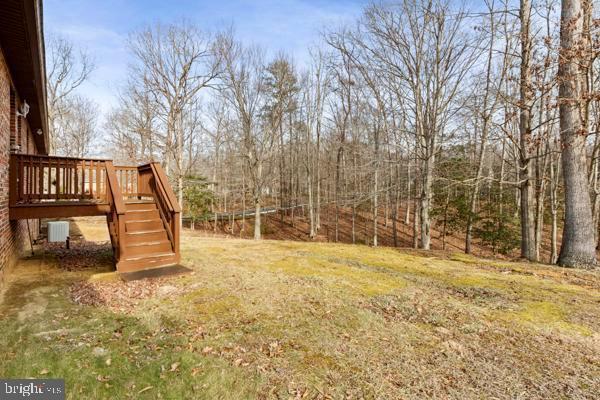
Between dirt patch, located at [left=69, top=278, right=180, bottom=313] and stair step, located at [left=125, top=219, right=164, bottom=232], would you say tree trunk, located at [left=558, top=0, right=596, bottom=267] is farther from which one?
stair step, located at [left=125, top=219, right=164, bottom=232]

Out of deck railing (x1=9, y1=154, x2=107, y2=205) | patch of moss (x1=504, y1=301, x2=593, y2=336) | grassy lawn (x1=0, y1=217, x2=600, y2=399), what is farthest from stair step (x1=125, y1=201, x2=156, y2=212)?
patch of moss (x1=504, y1=301, x2=593, y2=336)

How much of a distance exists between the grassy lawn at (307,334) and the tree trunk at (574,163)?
826 millimetres

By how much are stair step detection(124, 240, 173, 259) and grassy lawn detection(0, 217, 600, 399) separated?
700 mm

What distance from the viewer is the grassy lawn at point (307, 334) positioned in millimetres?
2367

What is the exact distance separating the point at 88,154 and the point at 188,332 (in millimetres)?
32469

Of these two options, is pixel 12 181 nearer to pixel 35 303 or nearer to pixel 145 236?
pixel 145 236

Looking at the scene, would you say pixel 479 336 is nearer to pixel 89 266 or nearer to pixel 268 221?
pixel 89 266

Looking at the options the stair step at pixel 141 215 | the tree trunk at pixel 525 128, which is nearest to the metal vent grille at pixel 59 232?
the stair step at pixel 141 215

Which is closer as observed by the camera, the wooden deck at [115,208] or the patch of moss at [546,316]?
the patch of moss at [546,316]

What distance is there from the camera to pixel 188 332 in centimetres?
322

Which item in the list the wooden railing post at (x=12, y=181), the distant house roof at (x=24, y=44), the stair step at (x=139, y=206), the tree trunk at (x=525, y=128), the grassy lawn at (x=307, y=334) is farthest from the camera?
the tree trunk at (x=525, y=128)

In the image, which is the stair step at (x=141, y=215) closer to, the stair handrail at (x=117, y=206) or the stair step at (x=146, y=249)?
the stair handrail at (x=117, y=206)

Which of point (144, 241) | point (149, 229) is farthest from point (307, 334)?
point (149, 229)

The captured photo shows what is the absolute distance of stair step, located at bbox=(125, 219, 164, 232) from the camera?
588cm
